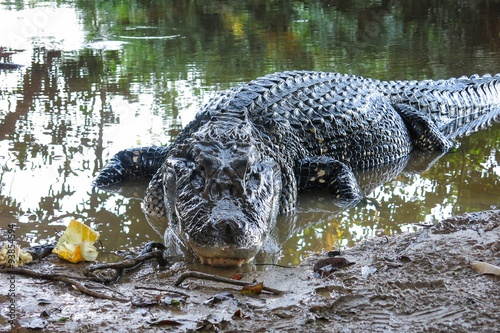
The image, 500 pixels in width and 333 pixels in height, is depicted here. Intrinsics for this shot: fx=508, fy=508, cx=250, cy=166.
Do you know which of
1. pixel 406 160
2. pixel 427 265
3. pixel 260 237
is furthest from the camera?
pixel 406 160

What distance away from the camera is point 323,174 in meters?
4.32

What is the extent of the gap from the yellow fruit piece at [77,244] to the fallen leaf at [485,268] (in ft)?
6.85

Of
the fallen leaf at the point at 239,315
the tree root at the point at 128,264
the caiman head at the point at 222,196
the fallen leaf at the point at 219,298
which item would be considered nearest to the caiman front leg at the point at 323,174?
the caiman head at the point at 222,196

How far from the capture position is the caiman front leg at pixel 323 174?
4253 millimetres

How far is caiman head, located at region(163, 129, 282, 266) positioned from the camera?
2.74m

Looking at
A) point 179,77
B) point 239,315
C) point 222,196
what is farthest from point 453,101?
point 239,315

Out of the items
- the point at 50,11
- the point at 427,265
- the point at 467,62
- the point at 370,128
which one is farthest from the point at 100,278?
the point at 50,11

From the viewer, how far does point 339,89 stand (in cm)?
520

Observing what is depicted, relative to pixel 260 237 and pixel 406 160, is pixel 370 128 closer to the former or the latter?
pixel 406 160

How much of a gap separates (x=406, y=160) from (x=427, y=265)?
301 centimetres

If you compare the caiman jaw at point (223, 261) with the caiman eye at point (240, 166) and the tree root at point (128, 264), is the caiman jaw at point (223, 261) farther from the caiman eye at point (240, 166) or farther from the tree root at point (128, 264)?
the caiman eye at point (240, 166)

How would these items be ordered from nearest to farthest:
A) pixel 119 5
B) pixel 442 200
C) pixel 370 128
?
pixel 442 200
pixel 370 128
pixel 119 5

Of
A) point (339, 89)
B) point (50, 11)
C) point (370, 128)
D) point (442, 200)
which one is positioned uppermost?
point (50, 11)

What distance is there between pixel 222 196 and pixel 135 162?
75.2 inches
